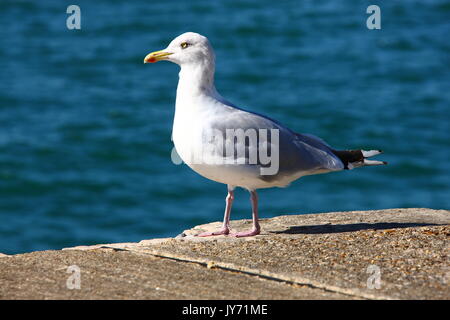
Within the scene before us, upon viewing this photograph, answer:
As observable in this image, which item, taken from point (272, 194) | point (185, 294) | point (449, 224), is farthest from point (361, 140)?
point (185, 294)

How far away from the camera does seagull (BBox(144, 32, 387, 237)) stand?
6668 mm

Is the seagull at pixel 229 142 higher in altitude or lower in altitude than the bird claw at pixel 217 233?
higher

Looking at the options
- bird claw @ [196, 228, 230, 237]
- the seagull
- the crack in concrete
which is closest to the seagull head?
the seagull

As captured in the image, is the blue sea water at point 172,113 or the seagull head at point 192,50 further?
the blue sea water at point 172,113

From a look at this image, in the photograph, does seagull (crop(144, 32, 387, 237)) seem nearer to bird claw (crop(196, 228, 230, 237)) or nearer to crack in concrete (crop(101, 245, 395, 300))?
bird claw (crop(196, 228, 230, 237))

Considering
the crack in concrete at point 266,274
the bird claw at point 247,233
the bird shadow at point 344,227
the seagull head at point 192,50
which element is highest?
the seagull head at point 192,50

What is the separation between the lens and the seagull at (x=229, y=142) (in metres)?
6.67

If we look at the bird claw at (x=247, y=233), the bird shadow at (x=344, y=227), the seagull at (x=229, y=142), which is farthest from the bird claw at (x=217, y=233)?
the bird shadow at (x=344, y=227)

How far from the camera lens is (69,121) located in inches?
754

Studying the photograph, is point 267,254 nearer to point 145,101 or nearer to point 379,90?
point 145,101

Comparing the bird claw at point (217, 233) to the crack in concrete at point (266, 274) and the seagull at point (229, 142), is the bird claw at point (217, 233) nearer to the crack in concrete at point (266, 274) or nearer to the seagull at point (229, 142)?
the seagull at point (229, 142)

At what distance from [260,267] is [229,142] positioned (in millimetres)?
1303

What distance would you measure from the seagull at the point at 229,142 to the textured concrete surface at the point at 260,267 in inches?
18.8

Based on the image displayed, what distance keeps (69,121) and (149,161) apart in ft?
8.59
